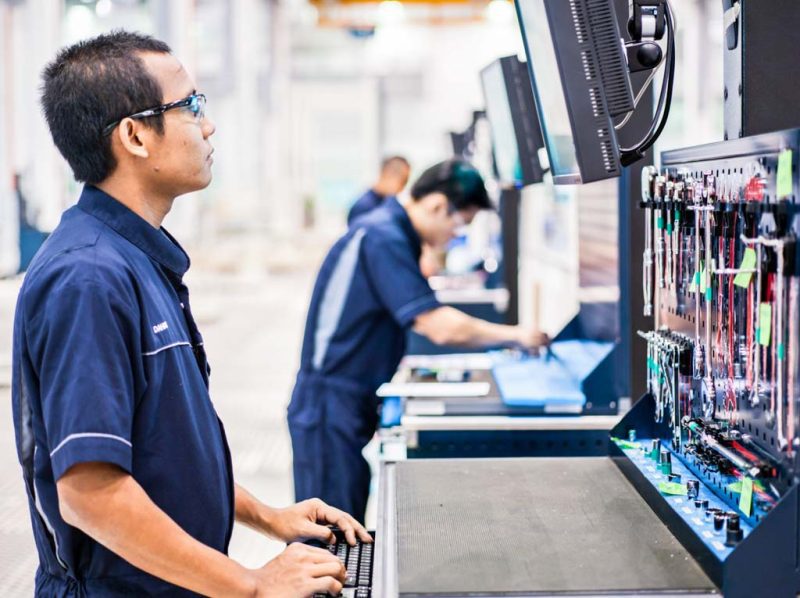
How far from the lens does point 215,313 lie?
30.3 feet

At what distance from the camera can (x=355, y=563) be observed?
65.2 inches

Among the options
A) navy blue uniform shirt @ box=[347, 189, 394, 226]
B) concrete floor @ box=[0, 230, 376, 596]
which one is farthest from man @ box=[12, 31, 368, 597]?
navy blue uniform shirt @ box=[347, 189, 394, 226]

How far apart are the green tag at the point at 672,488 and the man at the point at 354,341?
1.52 metres

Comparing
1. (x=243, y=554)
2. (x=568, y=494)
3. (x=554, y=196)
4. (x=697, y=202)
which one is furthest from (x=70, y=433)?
(x=554, y=196)

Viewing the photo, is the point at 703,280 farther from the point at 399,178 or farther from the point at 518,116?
the point at 399,178

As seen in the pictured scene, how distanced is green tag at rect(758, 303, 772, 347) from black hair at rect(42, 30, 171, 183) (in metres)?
0.96

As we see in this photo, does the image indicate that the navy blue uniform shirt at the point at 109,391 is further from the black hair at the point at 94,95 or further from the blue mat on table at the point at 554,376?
the blue mat on table at the point at 554,376

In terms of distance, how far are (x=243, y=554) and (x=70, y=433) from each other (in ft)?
8.38

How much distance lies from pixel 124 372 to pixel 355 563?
1.65ft

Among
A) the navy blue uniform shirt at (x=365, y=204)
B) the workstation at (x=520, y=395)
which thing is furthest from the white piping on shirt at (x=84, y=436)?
the navy blue uniform shirt at (x=365, y=204)

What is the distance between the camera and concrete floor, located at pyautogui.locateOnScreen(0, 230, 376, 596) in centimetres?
259

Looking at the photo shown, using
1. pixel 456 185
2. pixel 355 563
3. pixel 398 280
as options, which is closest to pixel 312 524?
pixel 355 563

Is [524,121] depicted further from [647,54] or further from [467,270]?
[467,270]

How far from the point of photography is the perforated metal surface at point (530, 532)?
1369 mm
